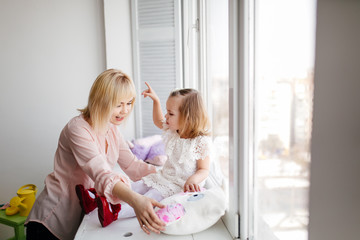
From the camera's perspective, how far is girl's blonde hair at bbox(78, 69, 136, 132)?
132 cm

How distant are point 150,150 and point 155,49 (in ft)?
2.89

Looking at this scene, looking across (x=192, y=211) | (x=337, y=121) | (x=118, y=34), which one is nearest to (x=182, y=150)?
(x=192, y=211)

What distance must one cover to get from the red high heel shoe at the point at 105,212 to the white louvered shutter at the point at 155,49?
57.3 inches

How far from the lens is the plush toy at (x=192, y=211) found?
110 centimetres

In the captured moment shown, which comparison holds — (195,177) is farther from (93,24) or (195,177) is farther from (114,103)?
(93,24)

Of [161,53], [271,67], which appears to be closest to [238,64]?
[271,67]

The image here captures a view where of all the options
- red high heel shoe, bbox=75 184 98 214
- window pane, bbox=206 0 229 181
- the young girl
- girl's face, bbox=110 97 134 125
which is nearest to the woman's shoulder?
girl's face, bbox=110 97 134 125

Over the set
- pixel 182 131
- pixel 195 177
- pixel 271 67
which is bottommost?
pixel 195 177

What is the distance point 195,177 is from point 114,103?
0.47 meters

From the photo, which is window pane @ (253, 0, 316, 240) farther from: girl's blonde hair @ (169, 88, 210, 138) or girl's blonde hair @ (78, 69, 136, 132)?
girl's blonde hair @ (78, 69, 136, 132)

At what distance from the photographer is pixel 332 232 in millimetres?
495

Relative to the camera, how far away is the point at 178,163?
1412 millimetres

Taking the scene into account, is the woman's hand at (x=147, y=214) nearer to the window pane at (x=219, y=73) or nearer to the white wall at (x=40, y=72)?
the window pane at (x=219, y=73)

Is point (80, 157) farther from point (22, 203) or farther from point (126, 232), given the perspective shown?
A: point (22, 203)
